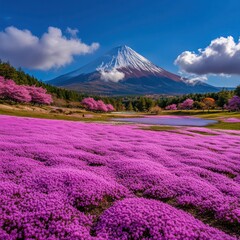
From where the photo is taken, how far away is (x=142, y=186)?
12.0 meters

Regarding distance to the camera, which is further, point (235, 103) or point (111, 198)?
point (235, 103)

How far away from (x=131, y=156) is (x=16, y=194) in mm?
10417

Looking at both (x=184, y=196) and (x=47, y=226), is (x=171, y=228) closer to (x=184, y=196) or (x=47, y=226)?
(x=184, y=196)

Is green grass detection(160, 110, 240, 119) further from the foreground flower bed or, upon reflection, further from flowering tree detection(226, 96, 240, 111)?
the foreground flower bed

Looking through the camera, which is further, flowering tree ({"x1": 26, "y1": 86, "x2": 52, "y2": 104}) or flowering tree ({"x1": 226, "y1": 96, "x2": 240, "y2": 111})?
flowering tree ({"x1": 26, "y1": 86, "x2": 52, "y2": 104})

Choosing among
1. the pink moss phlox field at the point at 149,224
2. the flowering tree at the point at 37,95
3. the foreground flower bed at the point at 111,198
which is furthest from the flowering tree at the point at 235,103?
the pink moss phlox field at the point at 149,224

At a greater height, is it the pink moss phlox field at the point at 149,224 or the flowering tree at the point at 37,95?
the flowering tree at the point at 37,95

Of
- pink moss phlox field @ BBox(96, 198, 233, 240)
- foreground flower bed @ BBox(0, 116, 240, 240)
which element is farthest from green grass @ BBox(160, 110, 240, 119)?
pink moss phlox field @ BBox(96, 198, 233, 240)

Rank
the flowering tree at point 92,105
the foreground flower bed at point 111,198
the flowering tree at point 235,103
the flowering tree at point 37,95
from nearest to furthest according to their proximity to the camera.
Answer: the foreground flower bed at point 111,198 < the flowering tree at point 235,103 < the flowering tree at point 37,95 < the flowering tree at point 92,105

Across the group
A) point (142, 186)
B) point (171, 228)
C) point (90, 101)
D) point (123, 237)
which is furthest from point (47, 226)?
point (90, 101)

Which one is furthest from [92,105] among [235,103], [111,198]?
[111,198]

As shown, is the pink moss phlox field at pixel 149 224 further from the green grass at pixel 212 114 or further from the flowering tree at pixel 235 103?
the flowering tree at pixel 235 103

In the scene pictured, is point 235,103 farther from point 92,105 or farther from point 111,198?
point 111,198

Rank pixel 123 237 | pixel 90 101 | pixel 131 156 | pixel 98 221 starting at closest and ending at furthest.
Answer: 1. pixel 123 237
2. pixel 98 221
3. pixel 131 156
4. pixel 90 101
